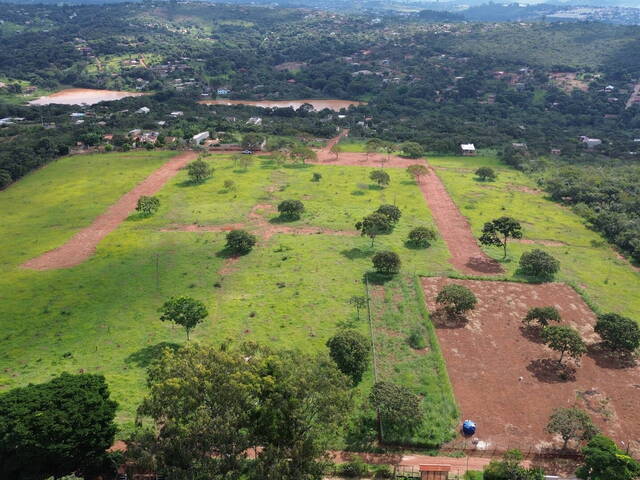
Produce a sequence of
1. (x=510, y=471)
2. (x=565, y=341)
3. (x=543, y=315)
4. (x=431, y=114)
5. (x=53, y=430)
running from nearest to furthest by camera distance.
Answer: (x=53, y=430) < (x=510, y=471) < (x=565, y=341) < (x=543, y=315) < (x=431, y=114)

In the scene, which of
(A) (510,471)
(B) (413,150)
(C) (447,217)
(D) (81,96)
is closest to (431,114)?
(B) (413,150)

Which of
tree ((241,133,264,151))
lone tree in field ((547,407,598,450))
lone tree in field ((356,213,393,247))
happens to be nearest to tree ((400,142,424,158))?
tree ((241,133,264,151))

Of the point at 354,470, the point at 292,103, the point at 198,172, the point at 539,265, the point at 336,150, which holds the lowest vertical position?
the point at 292,103

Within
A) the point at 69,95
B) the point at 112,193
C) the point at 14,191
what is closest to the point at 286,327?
the point at 112,193

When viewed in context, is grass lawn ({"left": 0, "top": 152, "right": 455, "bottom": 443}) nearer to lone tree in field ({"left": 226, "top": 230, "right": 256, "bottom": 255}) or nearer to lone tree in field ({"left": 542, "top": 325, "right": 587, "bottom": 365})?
lone tree in field ({"left": 226, "top": 230, "right": 256, "bottom": 255})

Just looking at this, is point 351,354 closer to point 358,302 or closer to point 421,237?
point 358,302

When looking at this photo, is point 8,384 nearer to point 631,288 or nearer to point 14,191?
point 14,191
